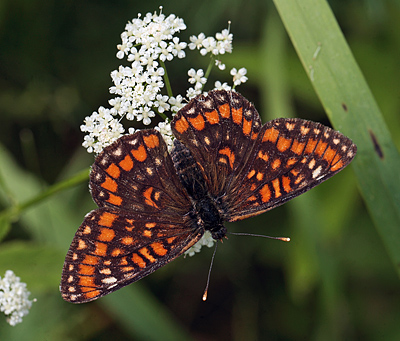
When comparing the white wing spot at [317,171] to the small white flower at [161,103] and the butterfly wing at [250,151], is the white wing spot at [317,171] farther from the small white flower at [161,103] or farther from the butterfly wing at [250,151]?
the small white flower at [161,103]

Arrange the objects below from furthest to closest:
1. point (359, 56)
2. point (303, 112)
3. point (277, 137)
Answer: point (303, 112)
point (359, 56)
point (277, 137)

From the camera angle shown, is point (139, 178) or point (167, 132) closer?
point (139, 178)

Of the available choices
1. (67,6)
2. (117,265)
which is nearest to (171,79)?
(67,6)

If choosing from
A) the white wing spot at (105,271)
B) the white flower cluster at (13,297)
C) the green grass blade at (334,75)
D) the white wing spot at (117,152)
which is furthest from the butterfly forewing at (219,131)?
the white flower cluster at (13,297)

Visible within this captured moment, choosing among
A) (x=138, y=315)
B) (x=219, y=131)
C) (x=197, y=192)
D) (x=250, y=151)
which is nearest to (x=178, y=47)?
(x=219, y=131)

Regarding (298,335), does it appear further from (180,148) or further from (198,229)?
(180,148)

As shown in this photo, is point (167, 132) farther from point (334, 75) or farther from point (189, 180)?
point (334, 75)
